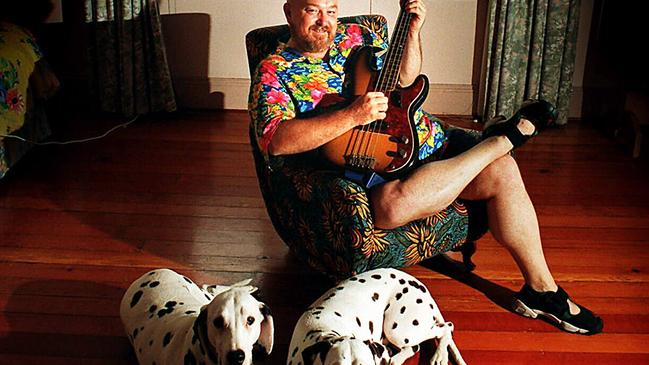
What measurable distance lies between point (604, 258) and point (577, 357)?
66cm

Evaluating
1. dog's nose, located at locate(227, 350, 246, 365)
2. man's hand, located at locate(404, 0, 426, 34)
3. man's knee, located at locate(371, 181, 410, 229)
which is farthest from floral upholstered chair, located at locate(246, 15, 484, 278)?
dog's nose, located at locate(227, 350, 246, 365)

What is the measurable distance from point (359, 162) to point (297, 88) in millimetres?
284

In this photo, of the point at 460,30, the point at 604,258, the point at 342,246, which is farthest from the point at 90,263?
the point at 460,30

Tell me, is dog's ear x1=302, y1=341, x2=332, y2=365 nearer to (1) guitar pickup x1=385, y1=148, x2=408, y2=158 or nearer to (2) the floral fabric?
(1) guitar pickup x1=385, y1=148, x2=408, y2=158

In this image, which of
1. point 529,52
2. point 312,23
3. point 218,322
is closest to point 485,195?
point 312,23

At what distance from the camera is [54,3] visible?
418cm

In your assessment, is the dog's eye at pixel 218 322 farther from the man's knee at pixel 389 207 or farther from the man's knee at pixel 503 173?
the man's knee at pixel 503 173

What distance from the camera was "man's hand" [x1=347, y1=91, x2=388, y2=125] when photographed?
7.61 feet

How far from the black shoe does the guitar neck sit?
2.37ft

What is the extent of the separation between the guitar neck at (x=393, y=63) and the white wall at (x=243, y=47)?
172 cm

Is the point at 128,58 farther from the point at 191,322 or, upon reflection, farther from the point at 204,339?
the point at 204,339

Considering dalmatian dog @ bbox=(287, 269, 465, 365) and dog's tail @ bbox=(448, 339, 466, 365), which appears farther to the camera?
dog's tail @ bbox=(448, 339, 466, 365)

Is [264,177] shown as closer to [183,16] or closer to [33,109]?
[33,109]

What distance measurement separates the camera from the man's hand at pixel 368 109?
232cm
